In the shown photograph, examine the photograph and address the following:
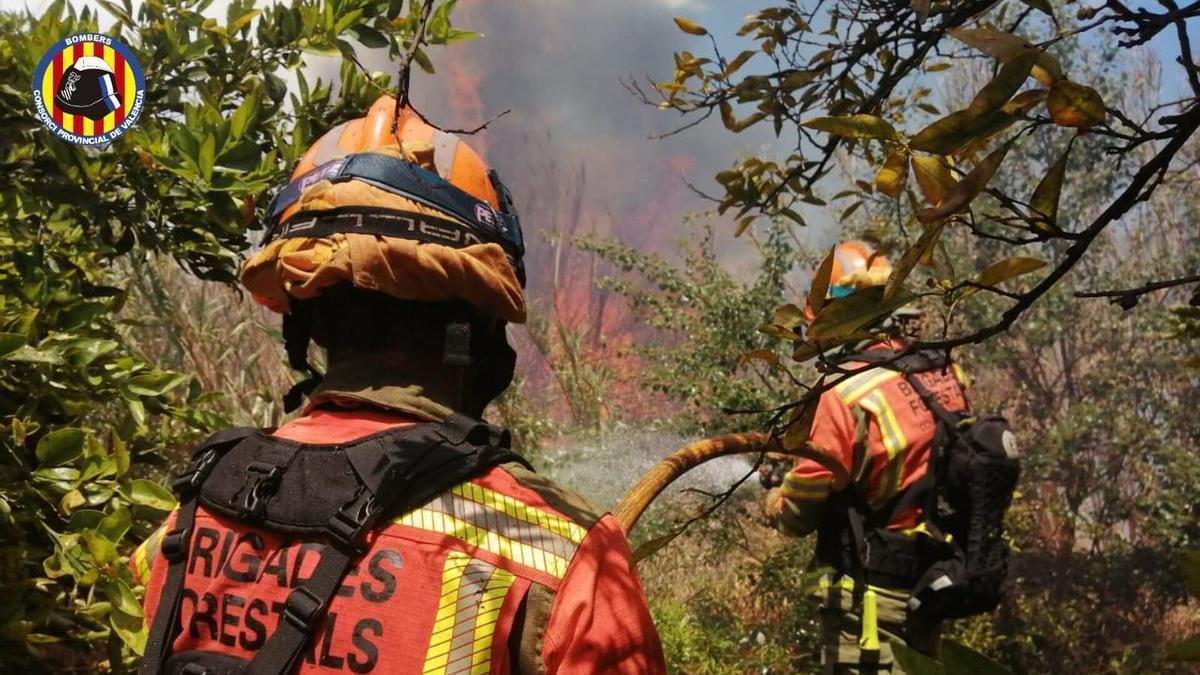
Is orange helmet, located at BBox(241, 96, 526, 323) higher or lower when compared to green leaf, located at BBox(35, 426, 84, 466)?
higher

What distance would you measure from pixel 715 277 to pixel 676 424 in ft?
3.42

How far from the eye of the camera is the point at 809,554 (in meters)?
5.23

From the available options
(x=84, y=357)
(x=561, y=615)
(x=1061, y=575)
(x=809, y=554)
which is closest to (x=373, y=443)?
(x=561, y=615)

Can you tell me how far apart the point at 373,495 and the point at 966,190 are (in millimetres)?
831

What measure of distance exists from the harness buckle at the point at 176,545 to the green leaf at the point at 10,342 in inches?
35.1

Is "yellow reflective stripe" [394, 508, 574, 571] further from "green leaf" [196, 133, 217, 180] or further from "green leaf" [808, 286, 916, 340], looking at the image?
"green leaf" [196, 133, 217, 180]

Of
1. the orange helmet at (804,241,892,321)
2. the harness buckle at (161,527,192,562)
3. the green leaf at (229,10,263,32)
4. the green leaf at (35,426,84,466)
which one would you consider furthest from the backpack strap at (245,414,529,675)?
the orange helmet at (804,241,892,321)

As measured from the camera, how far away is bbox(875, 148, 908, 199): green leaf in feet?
3.17

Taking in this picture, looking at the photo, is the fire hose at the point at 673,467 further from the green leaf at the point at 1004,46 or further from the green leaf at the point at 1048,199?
the green leaf at the point at 1004,46

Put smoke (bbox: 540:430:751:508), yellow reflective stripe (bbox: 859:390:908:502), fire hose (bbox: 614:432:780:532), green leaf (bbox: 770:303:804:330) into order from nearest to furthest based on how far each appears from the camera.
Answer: green leaf (bbox: 770:303:804:330) → fire hose (bbox: 614:432:780:532) → yellow reflective stripe (bbox: 859:390:908:502) → smoke (bbox: 540:430:751:508)

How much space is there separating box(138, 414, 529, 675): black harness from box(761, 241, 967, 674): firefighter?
2.33m

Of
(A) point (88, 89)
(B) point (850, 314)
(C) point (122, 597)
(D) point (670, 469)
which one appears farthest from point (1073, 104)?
(A) point (88, 89)

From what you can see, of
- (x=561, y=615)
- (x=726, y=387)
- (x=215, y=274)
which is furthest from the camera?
(x=726, y=387)

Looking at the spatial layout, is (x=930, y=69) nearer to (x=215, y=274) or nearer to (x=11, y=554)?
(x=215, y=274)
